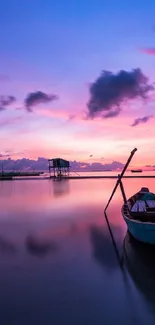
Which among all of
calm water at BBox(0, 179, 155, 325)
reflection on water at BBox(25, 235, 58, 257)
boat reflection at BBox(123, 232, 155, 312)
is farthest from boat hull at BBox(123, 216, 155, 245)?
reflection on water at BBox(25, 235, 58, 257)

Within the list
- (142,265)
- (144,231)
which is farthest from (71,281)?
(144,231)

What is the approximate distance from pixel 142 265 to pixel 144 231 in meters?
1.73

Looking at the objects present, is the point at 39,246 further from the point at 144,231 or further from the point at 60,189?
the point at 60,189

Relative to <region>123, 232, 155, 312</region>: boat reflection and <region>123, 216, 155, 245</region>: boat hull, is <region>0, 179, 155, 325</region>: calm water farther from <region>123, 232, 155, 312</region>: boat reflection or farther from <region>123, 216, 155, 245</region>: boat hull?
<region>123, 216, 155, 245</region>: boat hull

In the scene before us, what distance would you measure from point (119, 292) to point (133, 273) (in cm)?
166

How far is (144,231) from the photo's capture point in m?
11.7

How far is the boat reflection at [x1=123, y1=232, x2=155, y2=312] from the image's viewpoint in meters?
7.93

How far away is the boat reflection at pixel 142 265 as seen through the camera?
7.93m

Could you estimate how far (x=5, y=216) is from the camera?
2362 cm

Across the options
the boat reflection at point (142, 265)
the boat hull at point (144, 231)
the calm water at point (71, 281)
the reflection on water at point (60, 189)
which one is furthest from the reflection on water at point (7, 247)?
the reflection on water at point (60, 189)

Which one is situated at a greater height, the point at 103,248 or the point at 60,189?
the point at 60,189

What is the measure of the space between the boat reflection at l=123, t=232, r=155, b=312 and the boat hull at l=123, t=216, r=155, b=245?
437mm

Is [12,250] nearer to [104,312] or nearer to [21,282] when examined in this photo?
[21,282]

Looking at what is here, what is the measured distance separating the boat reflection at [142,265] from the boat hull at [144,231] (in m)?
0.44
